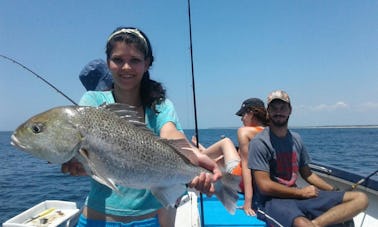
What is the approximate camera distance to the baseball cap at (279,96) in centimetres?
460

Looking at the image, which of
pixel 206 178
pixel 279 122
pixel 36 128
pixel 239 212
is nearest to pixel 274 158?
pixel 279 122

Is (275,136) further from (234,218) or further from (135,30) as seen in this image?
(135,30)

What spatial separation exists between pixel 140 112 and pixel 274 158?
2605 millimetres

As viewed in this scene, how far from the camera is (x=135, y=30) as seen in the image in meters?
2.31

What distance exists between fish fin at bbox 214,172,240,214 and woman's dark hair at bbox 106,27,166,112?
0.76m

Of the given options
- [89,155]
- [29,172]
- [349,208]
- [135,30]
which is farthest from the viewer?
[29,172]

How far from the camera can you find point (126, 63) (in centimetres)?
220

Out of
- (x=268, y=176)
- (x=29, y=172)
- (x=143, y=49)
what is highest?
(x=143, y=49)

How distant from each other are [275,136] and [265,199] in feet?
3.00

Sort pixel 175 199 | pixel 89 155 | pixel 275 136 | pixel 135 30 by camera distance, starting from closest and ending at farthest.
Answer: pixel 89 155 → pixel 175 199 → pixel 135 30 → pixel 275 136

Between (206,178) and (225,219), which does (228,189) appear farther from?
(225,219)

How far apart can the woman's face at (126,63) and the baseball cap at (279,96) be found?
287cm

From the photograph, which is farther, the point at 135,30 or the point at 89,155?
the point at 135,30

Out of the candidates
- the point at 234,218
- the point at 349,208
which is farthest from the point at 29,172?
the point at 349,208
